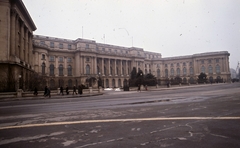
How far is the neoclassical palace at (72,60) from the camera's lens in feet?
103

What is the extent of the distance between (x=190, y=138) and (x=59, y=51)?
6757 cm

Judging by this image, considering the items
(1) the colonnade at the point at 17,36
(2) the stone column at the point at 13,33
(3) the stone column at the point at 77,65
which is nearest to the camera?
(2) the stone column at the point at 13,33

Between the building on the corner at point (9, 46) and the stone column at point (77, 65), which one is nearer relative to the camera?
the building on the corner at point (9, 46)

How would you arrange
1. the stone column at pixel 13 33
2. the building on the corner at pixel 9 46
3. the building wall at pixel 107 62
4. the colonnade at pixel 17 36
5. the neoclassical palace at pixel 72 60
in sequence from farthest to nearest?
the building wall at pixel 107 62 → the colonnade at pixel 17 36 → the stone column at pixel 13 33 → the neoclassical palace at pixel 72 60 → the building on the corner at pixel 9 46

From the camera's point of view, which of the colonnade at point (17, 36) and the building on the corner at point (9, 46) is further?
the colonnade at point (17, 36)

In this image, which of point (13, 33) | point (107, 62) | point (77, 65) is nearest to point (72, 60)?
point (77, 65)

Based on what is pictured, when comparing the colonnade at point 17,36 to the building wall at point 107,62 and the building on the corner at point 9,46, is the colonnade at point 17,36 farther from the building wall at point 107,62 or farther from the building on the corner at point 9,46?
the building wall at point 107,62

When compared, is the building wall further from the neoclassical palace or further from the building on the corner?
the building on the corner

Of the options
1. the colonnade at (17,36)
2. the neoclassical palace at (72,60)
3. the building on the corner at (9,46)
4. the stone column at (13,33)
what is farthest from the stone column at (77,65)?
the stone column at (13,33)

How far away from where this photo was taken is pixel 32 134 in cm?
497

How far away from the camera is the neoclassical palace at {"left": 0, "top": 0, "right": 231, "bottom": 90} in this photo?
31.3 meters

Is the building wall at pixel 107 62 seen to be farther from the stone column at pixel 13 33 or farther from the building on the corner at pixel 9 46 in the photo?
the stone column at pixel 13 33

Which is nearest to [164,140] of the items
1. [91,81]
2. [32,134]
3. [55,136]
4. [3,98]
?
[55,136]

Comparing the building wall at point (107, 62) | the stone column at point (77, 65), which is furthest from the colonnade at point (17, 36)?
the stone column at point (77, 65)
